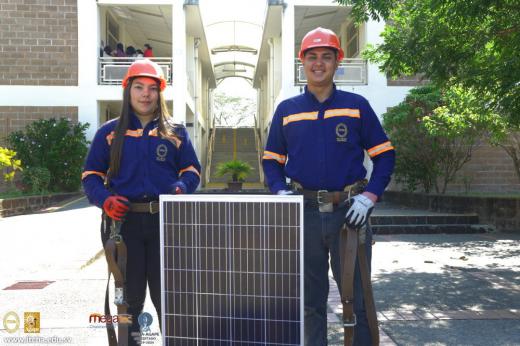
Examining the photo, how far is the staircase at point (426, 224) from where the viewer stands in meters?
10.8

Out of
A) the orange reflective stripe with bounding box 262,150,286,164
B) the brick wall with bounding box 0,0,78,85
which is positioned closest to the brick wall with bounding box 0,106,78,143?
the brick wall with bounding box 0,0,78,85

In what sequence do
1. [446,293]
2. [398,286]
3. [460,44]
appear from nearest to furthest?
[446,293] → [398,286] → [460,44]

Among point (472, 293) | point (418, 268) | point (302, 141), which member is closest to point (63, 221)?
point (418, 268)

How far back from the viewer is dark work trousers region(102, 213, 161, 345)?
9.89 feet

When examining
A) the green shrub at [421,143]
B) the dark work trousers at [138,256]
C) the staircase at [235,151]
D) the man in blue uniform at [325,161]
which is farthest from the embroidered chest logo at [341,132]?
the staircase at [235,151]

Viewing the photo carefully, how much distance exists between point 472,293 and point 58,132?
1316cm

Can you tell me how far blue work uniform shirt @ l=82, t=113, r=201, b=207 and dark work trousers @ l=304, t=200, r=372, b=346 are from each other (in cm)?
79

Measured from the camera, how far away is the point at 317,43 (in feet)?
9.64

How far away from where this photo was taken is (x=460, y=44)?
5957mm

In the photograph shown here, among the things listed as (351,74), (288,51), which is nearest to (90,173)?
(288,51)

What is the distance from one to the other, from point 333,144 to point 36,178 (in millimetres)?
13257

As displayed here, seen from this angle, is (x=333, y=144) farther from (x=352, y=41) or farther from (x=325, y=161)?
(x=352, y=41)

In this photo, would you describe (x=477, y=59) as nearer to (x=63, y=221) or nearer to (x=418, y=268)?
(x=418, y=268)

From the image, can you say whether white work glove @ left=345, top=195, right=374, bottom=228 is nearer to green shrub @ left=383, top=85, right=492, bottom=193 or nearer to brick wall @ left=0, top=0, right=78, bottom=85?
green shrub @ left=383, top=85, right=492, bottom=193
